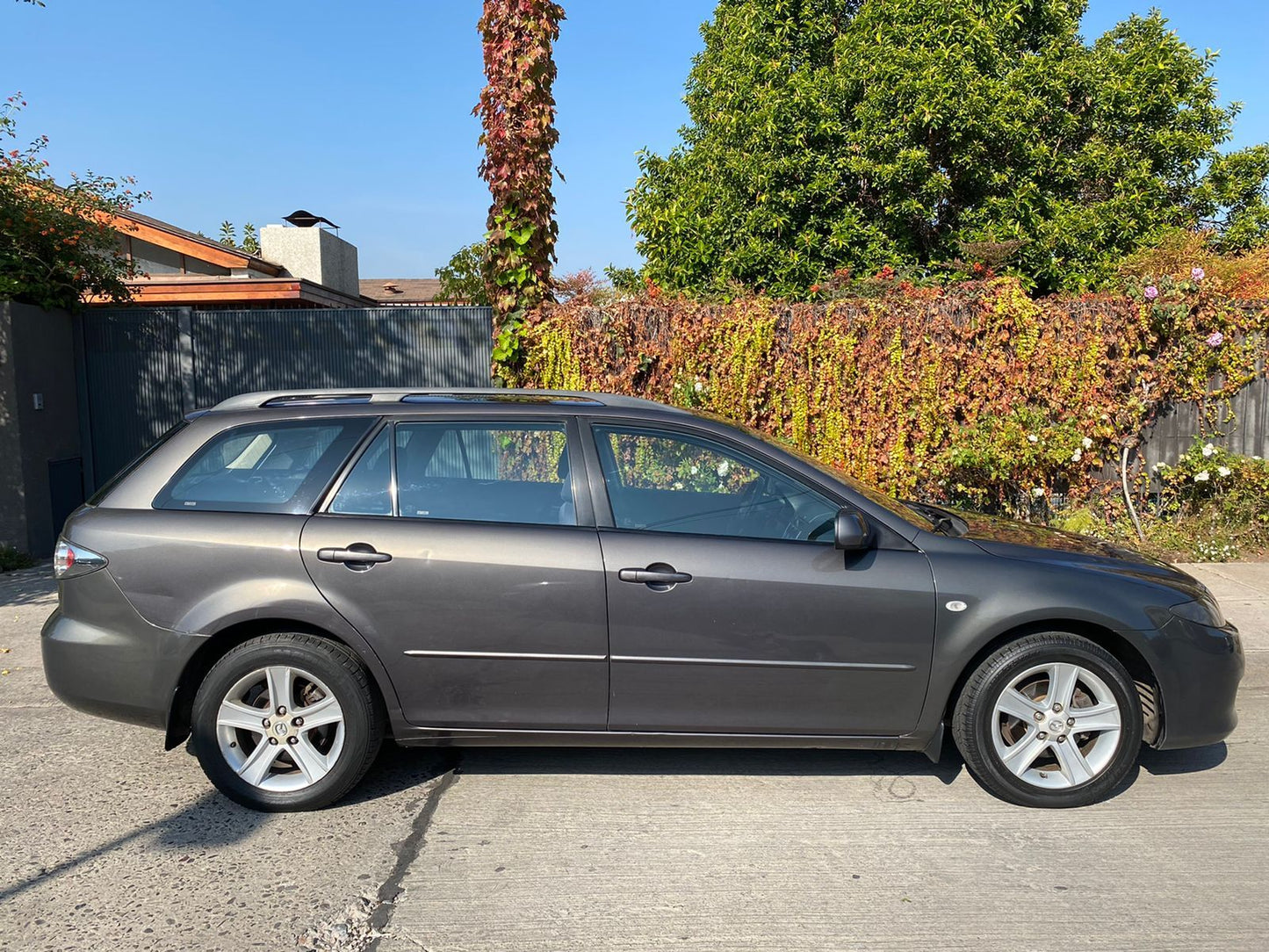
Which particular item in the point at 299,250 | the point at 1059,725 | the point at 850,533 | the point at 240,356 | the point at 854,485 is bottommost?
the point at 1059,725

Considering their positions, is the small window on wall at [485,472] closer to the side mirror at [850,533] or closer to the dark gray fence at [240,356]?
the side mirror at [850,533]

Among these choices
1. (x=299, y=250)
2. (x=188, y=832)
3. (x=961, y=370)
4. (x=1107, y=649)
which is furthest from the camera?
(x=299, y=250)

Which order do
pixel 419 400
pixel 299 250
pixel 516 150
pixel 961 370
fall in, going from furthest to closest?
pixel 299 250 < pixel 516 150 < pixel 961 370 < pixel 419 400

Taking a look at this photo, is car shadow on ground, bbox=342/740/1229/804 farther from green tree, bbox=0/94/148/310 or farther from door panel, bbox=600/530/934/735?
green tree, bbox=0/94/148/310

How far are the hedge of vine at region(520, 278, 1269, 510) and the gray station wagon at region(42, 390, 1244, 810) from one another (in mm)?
4431

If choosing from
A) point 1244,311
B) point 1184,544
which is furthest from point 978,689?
point 1244,311

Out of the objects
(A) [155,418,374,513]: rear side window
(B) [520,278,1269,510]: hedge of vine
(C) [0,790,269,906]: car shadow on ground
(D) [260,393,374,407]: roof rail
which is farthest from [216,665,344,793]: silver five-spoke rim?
(B) [520,278,1269,510]: hedge of vine

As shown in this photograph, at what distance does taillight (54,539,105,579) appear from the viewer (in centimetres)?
383

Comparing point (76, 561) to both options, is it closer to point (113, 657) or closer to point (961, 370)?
point (113, 657)

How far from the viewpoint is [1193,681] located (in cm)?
383

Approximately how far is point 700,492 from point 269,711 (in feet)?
6.31

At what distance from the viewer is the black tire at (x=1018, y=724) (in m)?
3.75

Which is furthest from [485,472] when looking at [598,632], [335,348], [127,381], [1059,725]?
[127,381]

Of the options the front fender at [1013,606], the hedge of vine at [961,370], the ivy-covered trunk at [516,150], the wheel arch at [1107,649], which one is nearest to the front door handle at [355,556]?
the front fender at [1013,606]
